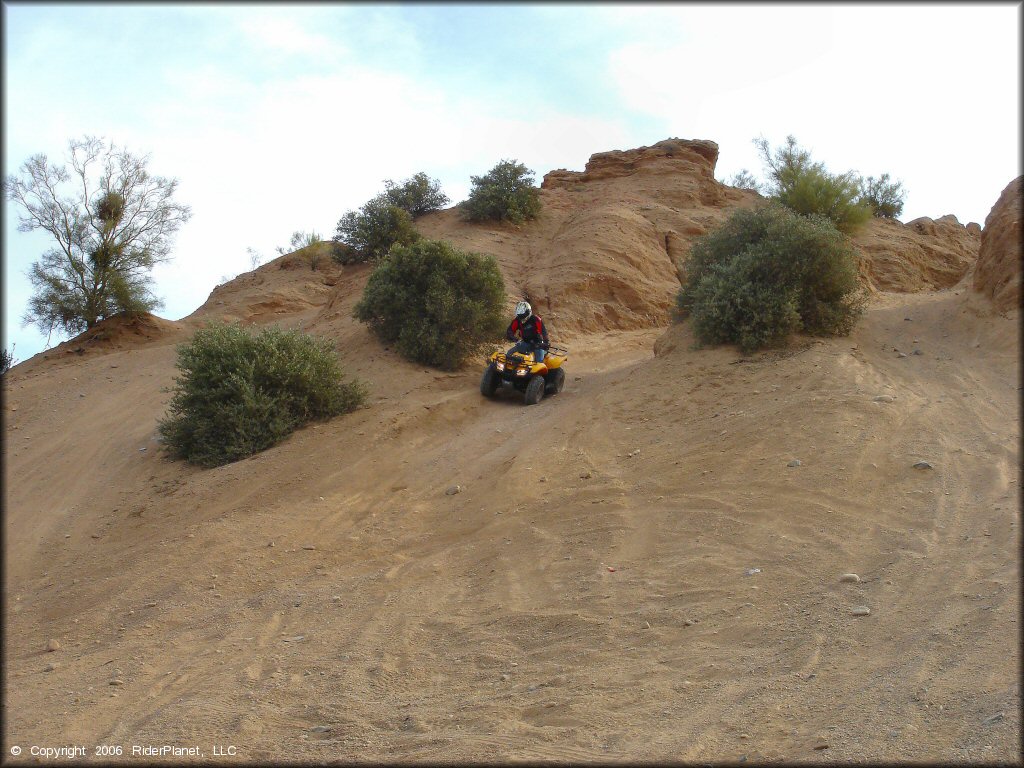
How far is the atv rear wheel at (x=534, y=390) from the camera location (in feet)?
41.9

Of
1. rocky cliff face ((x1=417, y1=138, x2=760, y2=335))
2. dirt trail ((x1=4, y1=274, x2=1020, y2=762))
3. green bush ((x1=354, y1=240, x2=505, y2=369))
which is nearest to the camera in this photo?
dirt trail ((x1=4, y1=274, x2=1020, y2=762))

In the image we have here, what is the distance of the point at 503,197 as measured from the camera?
2177 centimetres

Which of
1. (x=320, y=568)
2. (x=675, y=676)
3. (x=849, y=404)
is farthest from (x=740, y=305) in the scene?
(x=675, y=676)

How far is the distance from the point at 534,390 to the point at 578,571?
596cm

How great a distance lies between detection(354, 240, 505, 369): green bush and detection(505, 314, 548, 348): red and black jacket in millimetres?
1640

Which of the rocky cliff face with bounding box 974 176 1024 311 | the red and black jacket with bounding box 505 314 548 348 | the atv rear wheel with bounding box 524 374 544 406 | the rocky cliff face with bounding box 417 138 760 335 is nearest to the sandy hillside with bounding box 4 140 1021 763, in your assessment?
the rocky cliff face with bounding box 974 176 1024 311

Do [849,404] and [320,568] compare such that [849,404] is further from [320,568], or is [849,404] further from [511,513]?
[320,568]

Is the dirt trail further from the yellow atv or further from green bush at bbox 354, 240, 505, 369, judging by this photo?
green bush at bbox 354, 240, 505, 369

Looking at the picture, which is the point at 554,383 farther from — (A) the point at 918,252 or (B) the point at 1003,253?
(A) the point at 918,252

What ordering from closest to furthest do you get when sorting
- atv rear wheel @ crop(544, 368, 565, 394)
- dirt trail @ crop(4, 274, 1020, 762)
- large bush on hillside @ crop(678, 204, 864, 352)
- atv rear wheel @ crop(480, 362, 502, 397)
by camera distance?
dirt trail @ crop(4, 274, 1020, 762), large bush on hillside @ crop(678, 204, 864, 352), atv rear wheel @ crop(480, 362, 502, 397), atv rear wheel @ crop(544, 368, 565, 394)

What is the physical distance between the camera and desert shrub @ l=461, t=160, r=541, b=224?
21.8 meters

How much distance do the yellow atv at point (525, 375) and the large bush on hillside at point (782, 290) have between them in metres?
2.35

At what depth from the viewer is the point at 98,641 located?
706cm

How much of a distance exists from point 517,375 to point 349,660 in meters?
7.38
